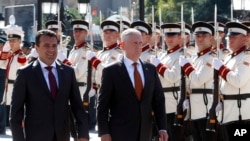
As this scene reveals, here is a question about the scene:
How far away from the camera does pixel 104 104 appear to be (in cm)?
952

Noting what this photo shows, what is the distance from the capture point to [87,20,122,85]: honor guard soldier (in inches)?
589

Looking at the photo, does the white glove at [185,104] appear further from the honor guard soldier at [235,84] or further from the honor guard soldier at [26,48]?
the honor guard soldier at [26,48]

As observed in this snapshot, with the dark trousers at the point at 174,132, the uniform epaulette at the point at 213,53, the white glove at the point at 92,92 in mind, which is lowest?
the dark trousers at the point at 174,132

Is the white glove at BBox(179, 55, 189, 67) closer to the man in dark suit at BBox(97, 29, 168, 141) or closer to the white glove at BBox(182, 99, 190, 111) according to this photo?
the white glove at BBox(182, 99, 190, 111)

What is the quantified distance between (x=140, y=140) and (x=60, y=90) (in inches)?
40.1

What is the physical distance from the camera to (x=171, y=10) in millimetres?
69812

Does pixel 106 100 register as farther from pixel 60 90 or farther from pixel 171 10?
pixel 171 10

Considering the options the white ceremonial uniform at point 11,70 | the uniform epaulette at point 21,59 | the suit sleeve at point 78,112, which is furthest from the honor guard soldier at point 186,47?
the suit sleeve at point 78,112

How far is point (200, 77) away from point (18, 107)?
12.9 ft

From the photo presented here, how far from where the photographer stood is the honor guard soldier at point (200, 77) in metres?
12.5

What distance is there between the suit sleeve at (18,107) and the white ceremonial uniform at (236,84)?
3.04 m

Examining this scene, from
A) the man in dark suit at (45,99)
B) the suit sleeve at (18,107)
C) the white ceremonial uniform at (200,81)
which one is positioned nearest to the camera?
the suit sleeve at (18,107)

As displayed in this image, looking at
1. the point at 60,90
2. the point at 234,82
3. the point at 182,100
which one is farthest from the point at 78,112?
the point at 182,100

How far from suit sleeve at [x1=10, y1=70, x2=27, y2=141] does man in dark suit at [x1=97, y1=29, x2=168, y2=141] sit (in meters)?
0.83
